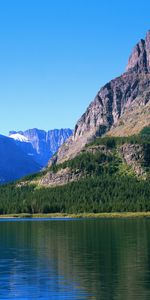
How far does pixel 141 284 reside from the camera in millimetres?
74312

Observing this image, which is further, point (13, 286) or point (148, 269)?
point (148, 269)

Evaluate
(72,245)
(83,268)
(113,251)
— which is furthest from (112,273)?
(72,245)

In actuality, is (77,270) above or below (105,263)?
below

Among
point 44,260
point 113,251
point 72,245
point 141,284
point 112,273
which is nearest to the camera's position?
point 141,284

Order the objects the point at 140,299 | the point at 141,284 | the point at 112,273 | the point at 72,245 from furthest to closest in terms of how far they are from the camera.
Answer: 1. the point at 72,245
2. the point at 112,273
3. the point at 141,284
4. the point at 140,299

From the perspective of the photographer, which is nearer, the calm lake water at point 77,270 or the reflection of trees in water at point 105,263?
the calm lake water at point 77,270

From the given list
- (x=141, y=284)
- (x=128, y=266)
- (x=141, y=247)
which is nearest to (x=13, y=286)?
(x=141, y=284)

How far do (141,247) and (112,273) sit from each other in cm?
3719

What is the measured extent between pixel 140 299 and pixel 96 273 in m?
20.9

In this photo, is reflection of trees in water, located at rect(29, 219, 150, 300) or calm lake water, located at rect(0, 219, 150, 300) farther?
reflection of trees in water, located at rect(29, 219, 150, 300)

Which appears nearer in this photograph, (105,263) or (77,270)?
(77,270)

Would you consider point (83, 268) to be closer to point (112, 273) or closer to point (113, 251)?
point (112, 273)

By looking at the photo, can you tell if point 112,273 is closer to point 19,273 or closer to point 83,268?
point 83,268

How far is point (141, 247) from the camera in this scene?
396 feet
